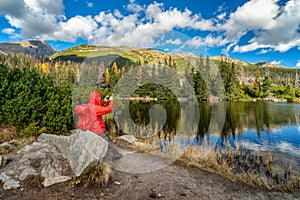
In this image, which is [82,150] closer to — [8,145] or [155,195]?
[155,195]

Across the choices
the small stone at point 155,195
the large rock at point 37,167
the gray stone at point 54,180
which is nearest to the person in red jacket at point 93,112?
the large rock at point 37,167

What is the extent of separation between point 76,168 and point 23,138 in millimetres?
→ 4116

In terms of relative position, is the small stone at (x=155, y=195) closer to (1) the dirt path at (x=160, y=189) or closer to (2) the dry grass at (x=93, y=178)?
(1) the dirt path at (x=160, y=189)

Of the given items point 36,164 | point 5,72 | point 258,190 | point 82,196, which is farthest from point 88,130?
point 5,72

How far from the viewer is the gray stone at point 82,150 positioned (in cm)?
515

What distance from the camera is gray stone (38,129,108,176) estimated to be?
5148 millimetres

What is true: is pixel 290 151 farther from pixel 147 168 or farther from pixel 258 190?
pixel 147 168

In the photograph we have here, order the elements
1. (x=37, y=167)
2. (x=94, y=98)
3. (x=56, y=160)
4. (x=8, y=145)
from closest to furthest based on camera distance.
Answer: (x=37, y=167)
(x=56, y=160)
(x=94, y=98)
(x=8, y=145)

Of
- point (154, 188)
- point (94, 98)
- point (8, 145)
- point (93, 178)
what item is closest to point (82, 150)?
point (93, 178)

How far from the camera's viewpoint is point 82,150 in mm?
5379

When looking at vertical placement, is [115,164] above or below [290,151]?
above

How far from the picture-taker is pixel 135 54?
24.2 feet

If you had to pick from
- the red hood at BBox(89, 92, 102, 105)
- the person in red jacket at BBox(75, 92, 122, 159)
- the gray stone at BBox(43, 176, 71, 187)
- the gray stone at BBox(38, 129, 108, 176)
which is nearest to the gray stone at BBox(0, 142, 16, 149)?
the gray stone at BBox(38, 129, 108, 176)

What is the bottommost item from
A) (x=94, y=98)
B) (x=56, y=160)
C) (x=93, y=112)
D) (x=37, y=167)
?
(x=37, y=167)
